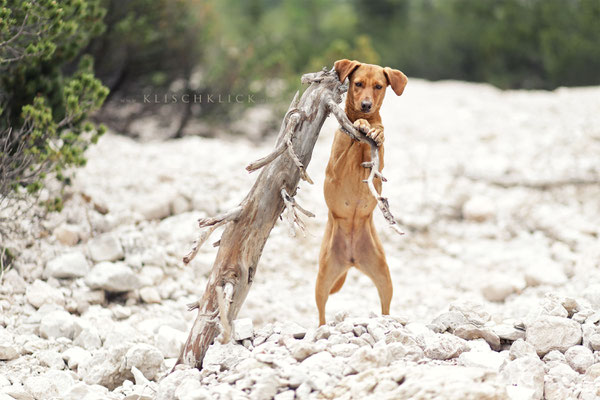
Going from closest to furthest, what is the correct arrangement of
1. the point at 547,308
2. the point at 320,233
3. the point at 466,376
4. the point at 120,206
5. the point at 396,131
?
the point at 466,376 < the point at 547,308 < the point at 120,206 < the point at 320,233 < the point at 396,131

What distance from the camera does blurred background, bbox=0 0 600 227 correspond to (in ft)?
14.4

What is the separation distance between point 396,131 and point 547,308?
217 inches

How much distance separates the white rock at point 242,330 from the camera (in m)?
2.94

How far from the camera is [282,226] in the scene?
18.3ft

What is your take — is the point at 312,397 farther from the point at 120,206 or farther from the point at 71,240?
the point at 120,206

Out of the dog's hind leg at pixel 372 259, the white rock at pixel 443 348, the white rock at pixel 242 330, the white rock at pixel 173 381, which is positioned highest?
the dog's hind leg at pixel 372 259

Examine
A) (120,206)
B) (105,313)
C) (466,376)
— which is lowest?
(105,313)

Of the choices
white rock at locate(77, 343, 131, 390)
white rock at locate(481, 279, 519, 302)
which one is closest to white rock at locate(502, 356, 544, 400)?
white rock at locate(77, 343, 131, 390)

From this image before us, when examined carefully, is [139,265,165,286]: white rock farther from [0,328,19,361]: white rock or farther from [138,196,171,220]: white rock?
[0,328,19,361]: white rock

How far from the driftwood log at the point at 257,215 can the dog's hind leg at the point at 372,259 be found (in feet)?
1.14

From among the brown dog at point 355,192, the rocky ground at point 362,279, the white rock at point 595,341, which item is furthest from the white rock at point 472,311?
the white rock at point 595,341

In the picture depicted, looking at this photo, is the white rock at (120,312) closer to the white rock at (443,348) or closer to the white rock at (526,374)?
the white rock at (443,348)

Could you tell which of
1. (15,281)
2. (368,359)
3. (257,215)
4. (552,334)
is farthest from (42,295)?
(552,334)

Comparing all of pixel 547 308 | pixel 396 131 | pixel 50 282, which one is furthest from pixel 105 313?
pixel 396 131
